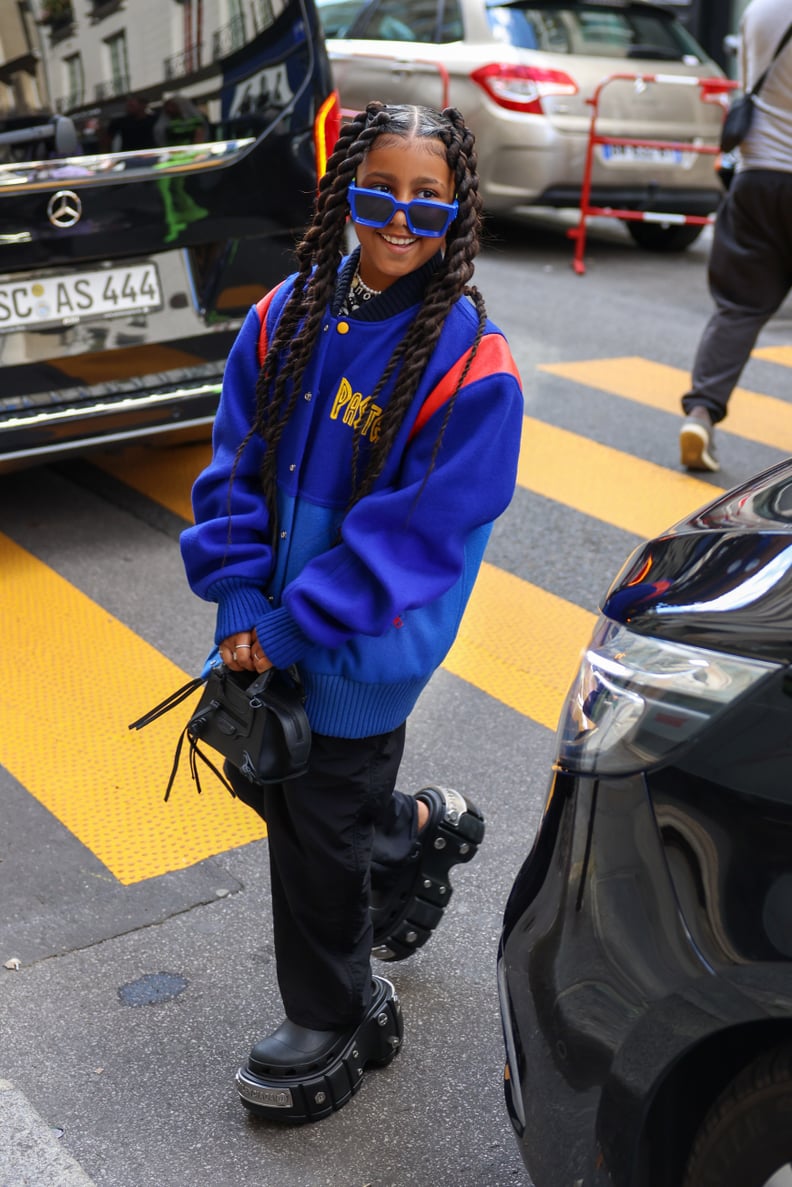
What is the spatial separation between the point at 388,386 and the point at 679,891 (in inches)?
36.2

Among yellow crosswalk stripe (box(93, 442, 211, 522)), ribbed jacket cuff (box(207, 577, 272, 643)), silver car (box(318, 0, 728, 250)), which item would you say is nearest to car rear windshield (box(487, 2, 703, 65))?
silver car (box(318, 0, 728, 250))

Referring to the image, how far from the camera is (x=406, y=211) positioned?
2203mm

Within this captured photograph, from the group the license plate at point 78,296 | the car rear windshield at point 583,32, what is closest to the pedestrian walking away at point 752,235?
the license plate at point 78,296

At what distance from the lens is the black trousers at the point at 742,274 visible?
570 centimetres

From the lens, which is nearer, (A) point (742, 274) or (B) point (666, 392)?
(A) point (742, 274)

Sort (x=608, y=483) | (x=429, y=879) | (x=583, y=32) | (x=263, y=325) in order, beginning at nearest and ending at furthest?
(x=263, y=325)
(x=429, y=879)
(x=608, y=483)
(x=583, y=32)

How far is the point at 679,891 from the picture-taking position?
1.72 metres

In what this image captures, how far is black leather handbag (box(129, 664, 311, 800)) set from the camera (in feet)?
7.43

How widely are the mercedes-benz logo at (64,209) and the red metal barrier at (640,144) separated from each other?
579cm

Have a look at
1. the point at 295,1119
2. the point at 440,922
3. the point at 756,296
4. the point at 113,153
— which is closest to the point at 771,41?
the point at 756,296

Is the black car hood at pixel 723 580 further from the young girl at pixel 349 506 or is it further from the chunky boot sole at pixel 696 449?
the chunky boot sole at pixel 696 449

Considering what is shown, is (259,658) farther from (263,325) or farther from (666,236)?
(666,236)

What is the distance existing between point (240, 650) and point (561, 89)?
323 inches

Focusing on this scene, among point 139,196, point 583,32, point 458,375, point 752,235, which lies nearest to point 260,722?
point 458,375
